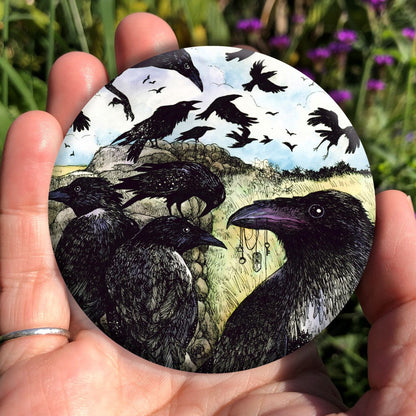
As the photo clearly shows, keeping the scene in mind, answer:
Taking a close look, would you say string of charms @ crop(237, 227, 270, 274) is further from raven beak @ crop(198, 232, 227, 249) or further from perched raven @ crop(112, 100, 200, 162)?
perched raven @ crop(112, 100, 200, 162)

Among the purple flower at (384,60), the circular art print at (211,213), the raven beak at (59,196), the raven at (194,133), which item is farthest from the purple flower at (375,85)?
the raven beak at (59,196)

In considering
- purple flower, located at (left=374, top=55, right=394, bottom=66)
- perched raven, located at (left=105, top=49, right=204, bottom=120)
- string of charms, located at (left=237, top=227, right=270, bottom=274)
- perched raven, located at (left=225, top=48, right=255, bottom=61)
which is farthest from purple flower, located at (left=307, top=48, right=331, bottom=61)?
string of charms, located at (left=237, top=227, right=270, bottom=274)

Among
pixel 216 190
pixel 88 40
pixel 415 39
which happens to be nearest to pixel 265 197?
pixel 216 190

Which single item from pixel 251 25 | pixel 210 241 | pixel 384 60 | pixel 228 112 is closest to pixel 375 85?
pixel 384 60

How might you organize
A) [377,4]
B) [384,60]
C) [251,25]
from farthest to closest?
1. [251,25]
2. [384,60]
3. [377,4]

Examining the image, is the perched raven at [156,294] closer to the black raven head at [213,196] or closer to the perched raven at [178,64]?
the black raven head at [213,196]

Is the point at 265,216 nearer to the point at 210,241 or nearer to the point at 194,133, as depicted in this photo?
the point at 210,241
